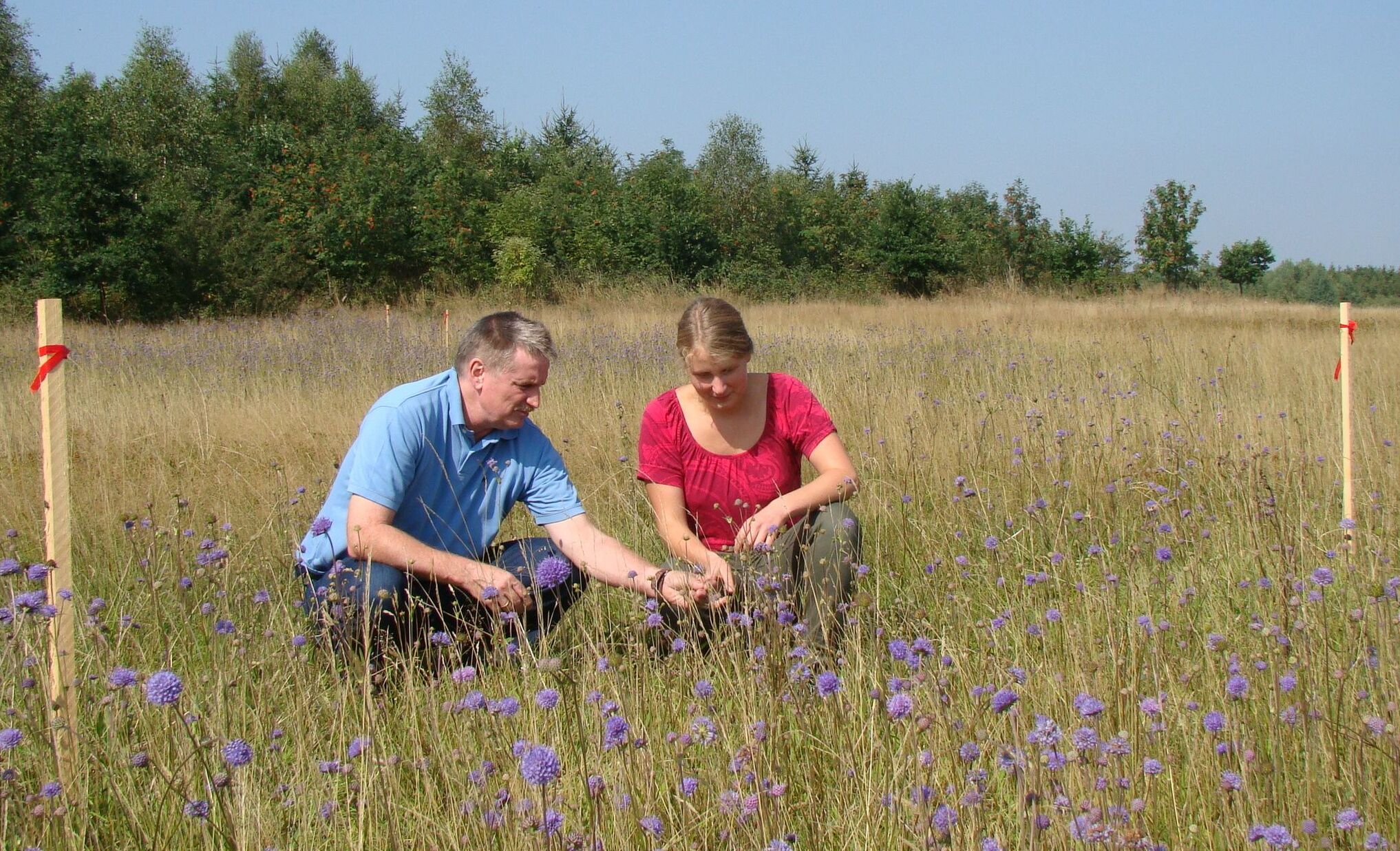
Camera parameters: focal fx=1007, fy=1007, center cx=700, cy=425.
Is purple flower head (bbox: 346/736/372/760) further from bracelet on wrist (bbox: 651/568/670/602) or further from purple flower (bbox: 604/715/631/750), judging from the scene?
bracelet on wrist (bbox: 651/568/670/602)

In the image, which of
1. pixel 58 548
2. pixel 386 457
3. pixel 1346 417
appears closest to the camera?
pixel 58 548

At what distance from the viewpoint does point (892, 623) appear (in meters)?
3.00

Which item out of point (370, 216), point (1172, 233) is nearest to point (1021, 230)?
point (1172, 233)

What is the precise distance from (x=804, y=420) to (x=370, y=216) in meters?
22.0

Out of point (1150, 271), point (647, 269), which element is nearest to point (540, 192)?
point (647, 269)

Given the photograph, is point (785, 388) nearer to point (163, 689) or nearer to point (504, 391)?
point (504, 391)

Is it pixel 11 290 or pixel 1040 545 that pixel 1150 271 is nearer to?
pixel 11 290

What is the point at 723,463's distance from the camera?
136 inches

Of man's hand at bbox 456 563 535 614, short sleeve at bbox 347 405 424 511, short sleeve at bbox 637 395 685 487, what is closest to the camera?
man's hand at bbox 456 563 535 614

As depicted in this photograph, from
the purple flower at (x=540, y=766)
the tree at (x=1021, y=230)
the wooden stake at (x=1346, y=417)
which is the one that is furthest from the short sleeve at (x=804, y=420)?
the tree at (x=1021, y=230)

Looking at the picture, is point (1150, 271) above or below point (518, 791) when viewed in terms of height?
above

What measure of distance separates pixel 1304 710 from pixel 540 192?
94.4 feet

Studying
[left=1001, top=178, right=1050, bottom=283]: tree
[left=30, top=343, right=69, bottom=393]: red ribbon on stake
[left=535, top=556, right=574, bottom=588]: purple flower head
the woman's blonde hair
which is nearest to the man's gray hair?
the woman's blonde hair

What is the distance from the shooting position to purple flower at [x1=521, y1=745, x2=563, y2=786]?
131cm
